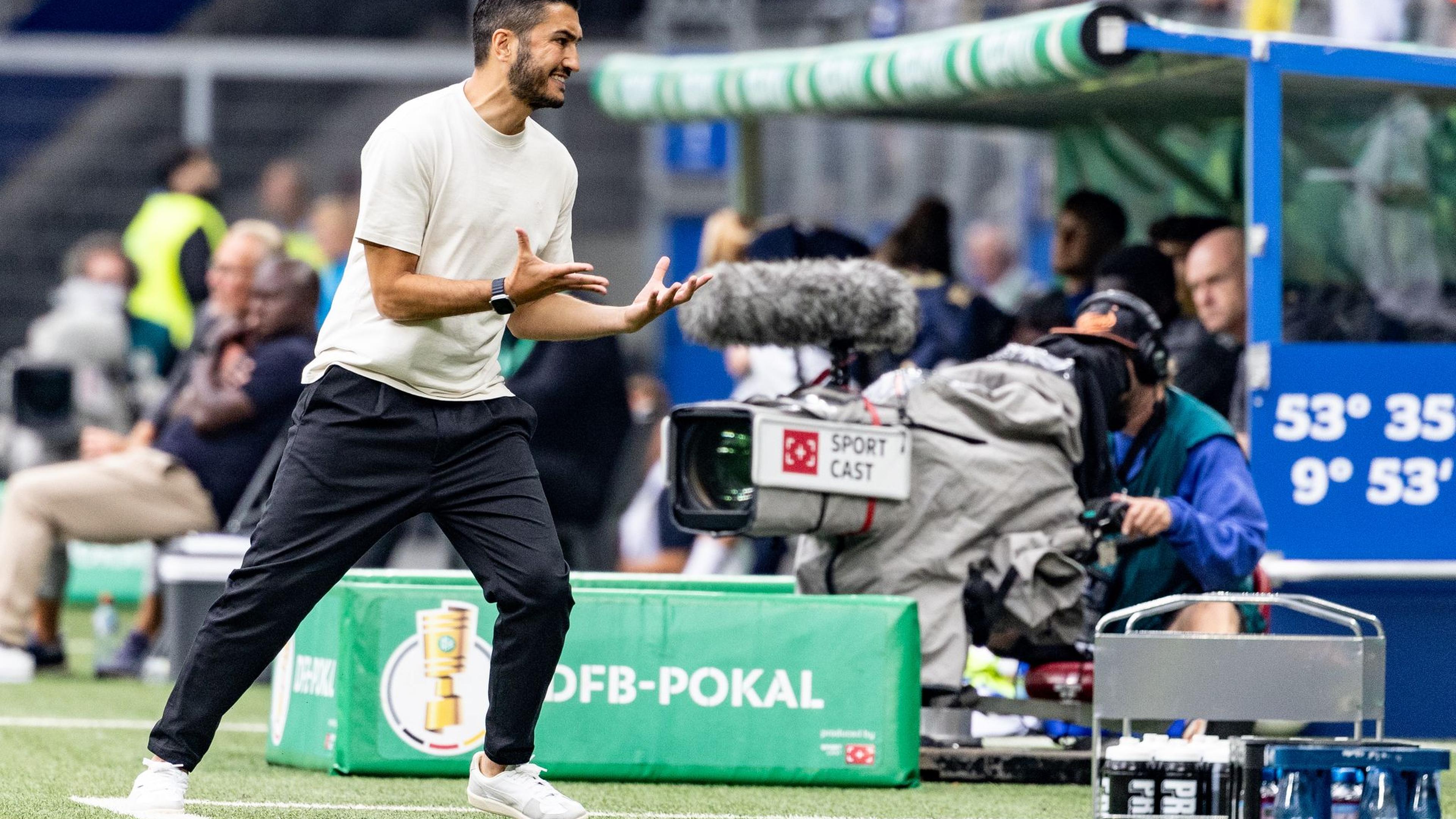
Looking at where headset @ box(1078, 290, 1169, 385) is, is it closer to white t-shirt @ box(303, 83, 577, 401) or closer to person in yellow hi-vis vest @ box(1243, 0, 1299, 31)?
white t-shirt @ box(303, 83, 577, 401)

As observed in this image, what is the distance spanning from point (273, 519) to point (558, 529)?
413cm

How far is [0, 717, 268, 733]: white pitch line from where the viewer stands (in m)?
7.51

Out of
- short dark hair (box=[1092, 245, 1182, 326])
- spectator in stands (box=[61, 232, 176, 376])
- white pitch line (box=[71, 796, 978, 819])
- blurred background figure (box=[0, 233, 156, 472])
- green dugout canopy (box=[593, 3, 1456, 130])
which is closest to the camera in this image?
white pitch line (box=[71, 796, 978, 819])

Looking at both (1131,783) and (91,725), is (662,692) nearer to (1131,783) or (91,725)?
(1131,783)

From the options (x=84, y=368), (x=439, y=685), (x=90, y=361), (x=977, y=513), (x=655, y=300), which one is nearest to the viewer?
(x=655, y=300)

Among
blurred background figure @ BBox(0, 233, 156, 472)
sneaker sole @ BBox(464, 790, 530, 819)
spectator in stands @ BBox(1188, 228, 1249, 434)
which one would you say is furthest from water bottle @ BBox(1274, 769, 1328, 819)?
blurred background figure @ BBox(0, 233, 156, 472)

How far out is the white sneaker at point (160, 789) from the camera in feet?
16.9

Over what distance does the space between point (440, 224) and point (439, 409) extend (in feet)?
1.30

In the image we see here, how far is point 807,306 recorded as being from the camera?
675 cm

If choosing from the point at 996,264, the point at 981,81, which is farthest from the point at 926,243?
the point at 996,264

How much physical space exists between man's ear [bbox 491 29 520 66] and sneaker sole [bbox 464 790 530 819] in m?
1.57

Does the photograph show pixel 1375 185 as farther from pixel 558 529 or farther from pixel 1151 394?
pixel 558 529

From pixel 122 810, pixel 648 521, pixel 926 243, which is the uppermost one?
pixel 926 243

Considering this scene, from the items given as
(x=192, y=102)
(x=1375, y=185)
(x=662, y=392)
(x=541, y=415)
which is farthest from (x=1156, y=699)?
(x=192, y=102)
